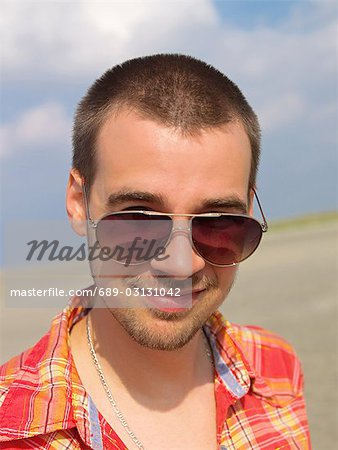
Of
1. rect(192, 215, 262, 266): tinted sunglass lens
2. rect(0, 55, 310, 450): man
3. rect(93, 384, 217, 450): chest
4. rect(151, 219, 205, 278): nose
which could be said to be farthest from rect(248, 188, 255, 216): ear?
rect(93, 384, 217, 450): chest

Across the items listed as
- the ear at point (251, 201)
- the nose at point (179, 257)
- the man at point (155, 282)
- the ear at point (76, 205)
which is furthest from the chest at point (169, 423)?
the ear at point (251, 201)

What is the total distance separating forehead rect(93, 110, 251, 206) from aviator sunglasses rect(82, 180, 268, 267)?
0.10 meters

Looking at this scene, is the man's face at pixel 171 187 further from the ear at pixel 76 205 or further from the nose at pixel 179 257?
the ear at pixel 76 205

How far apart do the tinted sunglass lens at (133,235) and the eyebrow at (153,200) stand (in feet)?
0.21

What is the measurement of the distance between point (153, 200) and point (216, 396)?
0.94 m

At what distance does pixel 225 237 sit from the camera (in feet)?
7.35

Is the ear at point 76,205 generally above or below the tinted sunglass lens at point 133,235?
above

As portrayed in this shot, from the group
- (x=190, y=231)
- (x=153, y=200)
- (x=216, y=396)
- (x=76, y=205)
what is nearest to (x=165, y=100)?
(x=153, y=200)

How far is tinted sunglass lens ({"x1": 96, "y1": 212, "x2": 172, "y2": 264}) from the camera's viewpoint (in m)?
2.08

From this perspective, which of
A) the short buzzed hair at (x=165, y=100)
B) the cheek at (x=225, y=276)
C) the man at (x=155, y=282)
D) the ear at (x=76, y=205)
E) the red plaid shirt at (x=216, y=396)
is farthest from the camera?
the ear at (x=76, y=205)

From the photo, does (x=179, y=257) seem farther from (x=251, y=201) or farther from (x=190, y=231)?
(x=251, y=201)

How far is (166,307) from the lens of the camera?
85.6 inches

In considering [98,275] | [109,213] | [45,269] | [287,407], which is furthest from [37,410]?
[45,269]

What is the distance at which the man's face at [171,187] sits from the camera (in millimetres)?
2070
